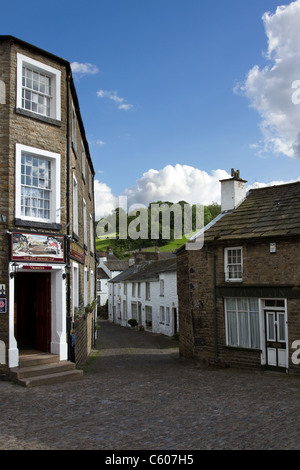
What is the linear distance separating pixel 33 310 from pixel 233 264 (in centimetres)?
783

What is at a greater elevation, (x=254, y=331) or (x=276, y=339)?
(x=254, y=331)

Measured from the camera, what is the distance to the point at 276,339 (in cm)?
1449

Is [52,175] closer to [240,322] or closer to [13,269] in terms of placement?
[13,269]

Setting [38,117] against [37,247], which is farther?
[38,117]

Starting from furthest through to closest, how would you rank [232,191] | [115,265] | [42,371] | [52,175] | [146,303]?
[115,265]
[146,303]
[232,191]
[52,175]
[42,371]

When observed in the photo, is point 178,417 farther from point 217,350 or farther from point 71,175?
point 71,175

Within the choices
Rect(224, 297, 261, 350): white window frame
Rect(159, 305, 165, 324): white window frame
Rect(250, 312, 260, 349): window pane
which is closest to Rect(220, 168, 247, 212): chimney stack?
Rect(224, 297, 261, 350): white window frame

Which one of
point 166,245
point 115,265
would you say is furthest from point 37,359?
point 166,245

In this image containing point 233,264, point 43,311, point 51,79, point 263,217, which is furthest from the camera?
point 263,217

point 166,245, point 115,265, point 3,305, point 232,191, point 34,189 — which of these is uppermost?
point 166,245

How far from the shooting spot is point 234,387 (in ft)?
37.9

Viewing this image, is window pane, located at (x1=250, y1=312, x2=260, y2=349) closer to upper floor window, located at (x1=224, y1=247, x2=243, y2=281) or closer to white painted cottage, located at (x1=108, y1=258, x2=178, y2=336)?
upper floor window, located at (x1=224, y1=247, x2=243, y2=281)
